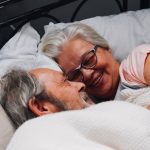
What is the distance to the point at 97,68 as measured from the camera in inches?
55.6

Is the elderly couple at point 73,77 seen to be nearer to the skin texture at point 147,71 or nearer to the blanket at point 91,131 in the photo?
the skin texture at point 147,71

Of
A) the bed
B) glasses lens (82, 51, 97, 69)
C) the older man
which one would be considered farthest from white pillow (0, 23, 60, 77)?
the older man

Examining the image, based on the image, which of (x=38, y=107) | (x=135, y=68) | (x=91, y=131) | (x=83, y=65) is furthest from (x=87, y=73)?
(x=91, y=131)

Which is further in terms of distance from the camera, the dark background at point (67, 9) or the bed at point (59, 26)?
the dark background at point (67, 9)

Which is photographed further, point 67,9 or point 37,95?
point 67,9

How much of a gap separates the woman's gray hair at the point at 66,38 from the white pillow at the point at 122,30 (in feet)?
0.29

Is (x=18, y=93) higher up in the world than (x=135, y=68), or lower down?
higher up

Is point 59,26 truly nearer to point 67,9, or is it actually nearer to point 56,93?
point 67,9

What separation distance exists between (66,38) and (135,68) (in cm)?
35

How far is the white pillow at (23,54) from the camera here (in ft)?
4.83

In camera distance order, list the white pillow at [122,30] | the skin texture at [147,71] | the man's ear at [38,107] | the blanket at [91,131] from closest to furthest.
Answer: the blanket at [91,131] → the man's ear at [38,107] → the skin texture at [147,71] → the white pillow at [122,30]

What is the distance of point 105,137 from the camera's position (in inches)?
33.3

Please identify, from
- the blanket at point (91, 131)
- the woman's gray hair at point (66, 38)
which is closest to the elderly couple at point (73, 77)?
the woman's gray hair at point (66, 38)

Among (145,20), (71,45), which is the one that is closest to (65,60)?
(71,45)
